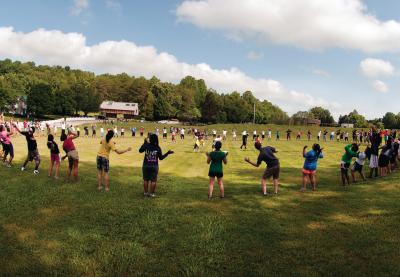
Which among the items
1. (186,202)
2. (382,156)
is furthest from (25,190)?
(382,156)

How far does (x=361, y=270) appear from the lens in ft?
23.5

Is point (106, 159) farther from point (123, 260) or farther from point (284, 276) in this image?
point (284, 276)

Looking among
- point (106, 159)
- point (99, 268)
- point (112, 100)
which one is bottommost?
point (99, 268)

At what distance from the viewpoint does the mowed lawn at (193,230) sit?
289 inches

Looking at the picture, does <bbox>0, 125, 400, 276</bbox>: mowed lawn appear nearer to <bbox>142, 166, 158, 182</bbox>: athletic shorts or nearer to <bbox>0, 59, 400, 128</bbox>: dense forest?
<bbox>142, 166, 158, 182</bbox>: athletic shorts

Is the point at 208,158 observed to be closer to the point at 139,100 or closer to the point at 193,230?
the point at 193,230

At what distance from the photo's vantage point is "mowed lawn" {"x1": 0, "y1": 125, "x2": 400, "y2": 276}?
734 cm

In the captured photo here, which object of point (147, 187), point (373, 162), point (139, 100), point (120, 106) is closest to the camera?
point (147, 187)

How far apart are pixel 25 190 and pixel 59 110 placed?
116198 mm

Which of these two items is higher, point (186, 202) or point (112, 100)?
point (112, 100)

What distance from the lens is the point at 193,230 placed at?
30.5ft

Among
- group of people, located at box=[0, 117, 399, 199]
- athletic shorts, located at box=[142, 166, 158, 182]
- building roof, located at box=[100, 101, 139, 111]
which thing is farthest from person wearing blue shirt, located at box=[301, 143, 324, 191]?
building roof, located at box=[100, 101, 139, 111]

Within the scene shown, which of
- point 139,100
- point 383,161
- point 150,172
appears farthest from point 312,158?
point 139,100

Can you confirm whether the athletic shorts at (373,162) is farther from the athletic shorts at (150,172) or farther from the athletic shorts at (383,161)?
the athletic shorts at (150,172)
